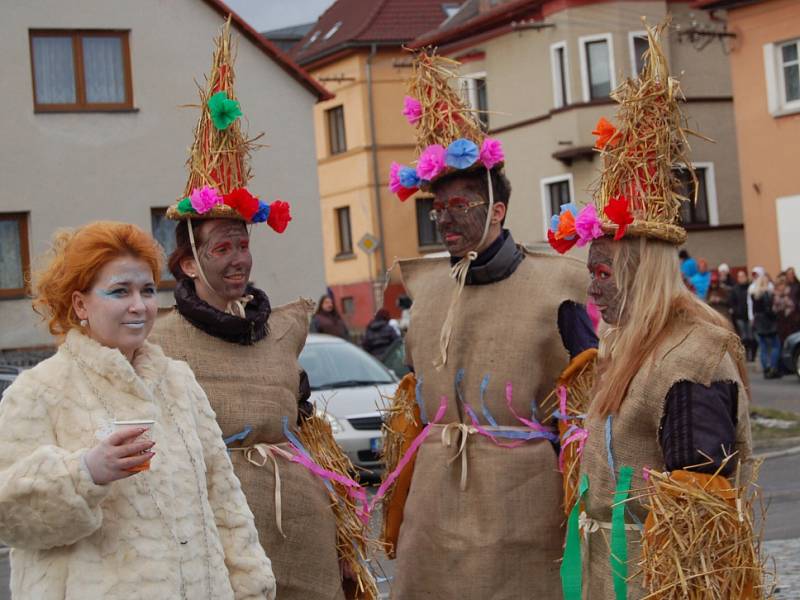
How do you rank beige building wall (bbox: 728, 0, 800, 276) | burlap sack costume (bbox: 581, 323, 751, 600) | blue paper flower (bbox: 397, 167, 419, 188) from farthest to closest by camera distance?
beige building wall (bbox: 728, 0, 800, 276) < blue paper flower (bbox: 397, 167, 419, 188) < burlap sack costume (bbox: 581, 323, 751, 600)

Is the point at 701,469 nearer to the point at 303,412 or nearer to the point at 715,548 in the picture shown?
the point at 715,548

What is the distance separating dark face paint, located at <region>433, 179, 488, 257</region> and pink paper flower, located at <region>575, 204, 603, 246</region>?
4.19 feet

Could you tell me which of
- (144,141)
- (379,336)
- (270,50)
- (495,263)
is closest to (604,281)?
(495,263)

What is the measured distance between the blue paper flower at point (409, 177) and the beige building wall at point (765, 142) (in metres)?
24.7

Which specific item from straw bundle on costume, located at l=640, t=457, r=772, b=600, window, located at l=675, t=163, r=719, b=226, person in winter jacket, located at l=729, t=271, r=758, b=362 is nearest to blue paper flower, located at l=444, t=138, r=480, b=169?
straw bundle on costume, located at l=640, t=457, r=772, b=600

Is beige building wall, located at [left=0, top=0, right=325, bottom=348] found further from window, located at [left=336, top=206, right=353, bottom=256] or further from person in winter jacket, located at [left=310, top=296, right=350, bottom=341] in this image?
window, located at [left=336, top=206, right=353, bottom=256]

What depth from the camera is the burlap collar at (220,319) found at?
547 cm

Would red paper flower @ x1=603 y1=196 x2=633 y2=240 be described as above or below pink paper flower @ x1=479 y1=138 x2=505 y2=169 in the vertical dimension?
below

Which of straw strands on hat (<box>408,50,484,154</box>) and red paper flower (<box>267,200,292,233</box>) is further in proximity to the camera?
straw strands on hat (<box>408,50,484,154</box>)

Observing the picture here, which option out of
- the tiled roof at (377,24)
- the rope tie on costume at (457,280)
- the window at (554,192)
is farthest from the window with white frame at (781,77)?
the rope tie on costume at (457,280)

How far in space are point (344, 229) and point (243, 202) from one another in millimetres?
41239

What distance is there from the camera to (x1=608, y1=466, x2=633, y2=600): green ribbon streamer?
4391 millimetres

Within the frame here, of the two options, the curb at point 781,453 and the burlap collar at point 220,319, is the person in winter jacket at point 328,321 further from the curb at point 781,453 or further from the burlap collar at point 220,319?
the burlap collar at point 220,319

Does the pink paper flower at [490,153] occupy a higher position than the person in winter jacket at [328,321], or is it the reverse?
the pink paper flower at [490,153]
